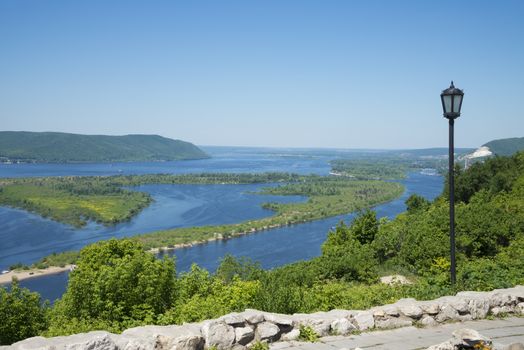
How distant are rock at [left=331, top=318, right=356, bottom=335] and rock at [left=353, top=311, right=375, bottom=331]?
0.15m

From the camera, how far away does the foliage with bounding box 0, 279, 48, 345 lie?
34.1 feet

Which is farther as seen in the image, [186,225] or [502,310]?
[186,225]

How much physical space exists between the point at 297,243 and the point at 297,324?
52736 mm

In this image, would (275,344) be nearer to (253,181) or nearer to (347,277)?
(347,277)

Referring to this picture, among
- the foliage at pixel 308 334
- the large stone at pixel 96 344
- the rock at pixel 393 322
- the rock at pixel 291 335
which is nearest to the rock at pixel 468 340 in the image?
the rock at pixel 393 322

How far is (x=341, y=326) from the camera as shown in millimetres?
5863

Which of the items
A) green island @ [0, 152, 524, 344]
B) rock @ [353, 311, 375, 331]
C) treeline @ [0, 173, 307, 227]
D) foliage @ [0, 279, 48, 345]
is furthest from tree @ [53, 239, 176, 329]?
treeline @ [0, 173, 307, 227]

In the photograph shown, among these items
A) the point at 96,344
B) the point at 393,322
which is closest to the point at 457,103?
Result: the point at 393,322

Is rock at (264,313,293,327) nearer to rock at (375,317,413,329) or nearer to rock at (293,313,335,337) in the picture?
rock at (293,313,335,337)

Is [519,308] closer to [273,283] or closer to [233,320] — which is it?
[273,283]

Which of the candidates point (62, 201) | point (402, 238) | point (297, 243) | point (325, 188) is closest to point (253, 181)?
point (325, 188)

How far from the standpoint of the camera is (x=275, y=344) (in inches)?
214

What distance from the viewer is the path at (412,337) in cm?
544

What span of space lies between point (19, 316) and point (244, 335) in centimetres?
874
